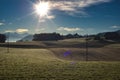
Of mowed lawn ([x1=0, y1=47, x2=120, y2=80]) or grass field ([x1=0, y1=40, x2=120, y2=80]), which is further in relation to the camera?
grass field ([x1=0, y1=40, x2=120, y2=80])

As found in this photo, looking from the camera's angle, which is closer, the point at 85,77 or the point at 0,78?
the point at 0,78

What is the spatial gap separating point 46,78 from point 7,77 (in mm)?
4861

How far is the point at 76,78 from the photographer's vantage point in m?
23.7

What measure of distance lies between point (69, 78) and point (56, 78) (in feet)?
5.42

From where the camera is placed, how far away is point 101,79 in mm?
23375

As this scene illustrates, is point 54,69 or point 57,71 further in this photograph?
point 54,69

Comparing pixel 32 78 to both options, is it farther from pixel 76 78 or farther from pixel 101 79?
pixel 101 79

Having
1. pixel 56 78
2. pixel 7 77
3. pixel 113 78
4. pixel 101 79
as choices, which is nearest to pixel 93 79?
pixel 101 79

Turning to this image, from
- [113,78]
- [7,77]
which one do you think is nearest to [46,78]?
[7,77]

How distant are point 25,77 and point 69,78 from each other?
557cm

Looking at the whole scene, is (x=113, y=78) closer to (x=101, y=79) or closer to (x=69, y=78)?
(x=101, y=79)

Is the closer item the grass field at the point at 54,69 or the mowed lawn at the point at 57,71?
the mowed lawn at the point at 57,71

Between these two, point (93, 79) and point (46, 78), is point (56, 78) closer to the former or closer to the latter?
point (46, 78)

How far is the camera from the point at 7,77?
913 inches
